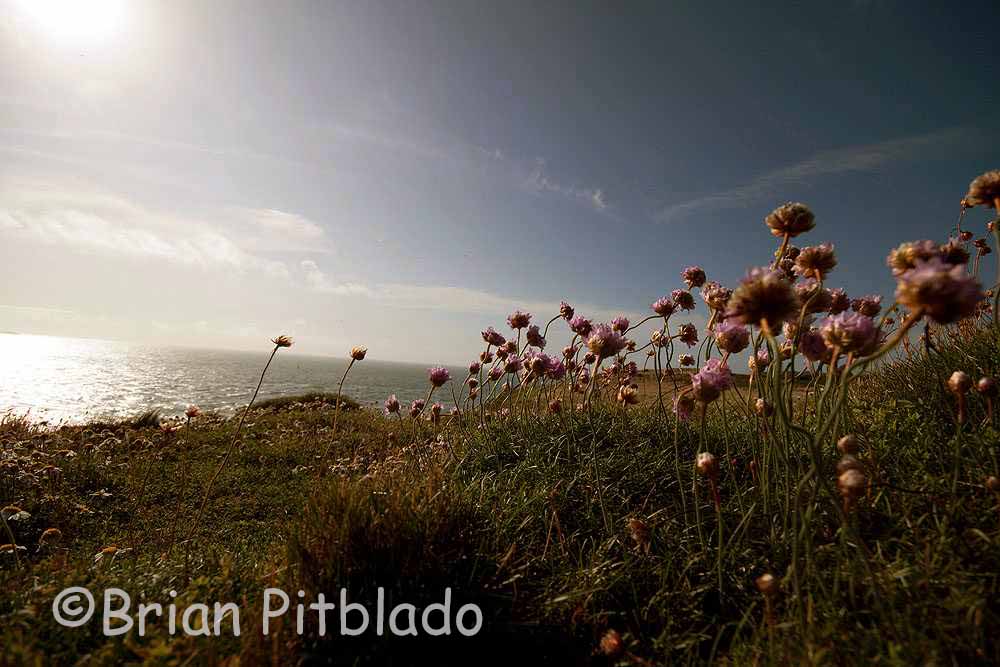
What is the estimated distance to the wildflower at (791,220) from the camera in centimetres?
237

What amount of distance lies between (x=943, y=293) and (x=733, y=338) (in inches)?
52.4

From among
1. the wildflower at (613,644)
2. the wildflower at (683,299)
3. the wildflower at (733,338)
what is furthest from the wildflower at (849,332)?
the wildflower at (683,299)

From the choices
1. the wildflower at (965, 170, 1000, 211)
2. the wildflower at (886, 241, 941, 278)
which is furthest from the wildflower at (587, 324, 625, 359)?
the wildflower at (965, 170, 1000, 211)

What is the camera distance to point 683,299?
4047mm

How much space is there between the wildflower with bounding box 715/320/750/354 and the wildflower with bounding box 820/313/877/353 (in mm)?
778

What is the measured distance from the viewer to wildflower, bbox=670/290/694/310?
13.2 ft

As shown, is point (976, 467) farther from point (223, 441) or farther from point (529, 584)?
point (223, 441)

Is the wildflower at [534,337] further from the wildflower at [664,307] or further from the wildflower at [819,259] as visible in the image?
the wildflower at [819,259]

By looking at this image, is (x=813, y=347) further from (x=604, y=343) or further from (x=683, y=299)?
(x=683, y=299)

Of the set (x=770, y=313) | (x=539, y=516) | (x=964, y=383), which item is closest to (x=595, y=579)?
(x=539, y=516)

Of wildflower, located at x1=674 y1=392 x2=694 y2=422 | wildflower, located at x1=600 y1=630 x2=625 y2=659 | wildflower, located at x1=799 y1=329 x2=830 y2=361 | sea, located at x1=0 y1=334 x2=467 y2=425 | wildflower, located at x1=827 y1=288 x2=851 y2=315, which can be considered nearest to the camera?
wildflower, located at x1=600 y1=630 x2=625 y2=659

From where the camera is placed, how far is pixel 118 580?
201 centimetres

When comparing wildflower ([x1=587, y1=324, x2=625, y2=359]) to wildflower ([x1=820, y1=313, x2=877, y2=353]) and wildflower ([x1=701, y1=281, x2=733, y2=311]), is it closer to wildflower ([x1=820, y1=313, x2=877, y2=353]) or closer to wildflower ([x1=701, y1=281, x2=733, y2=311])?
wildflower ([x1=701, y1=281, x2=733, y2=311])

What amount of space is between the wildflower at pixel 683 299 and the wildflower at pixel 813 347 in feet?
5.45
